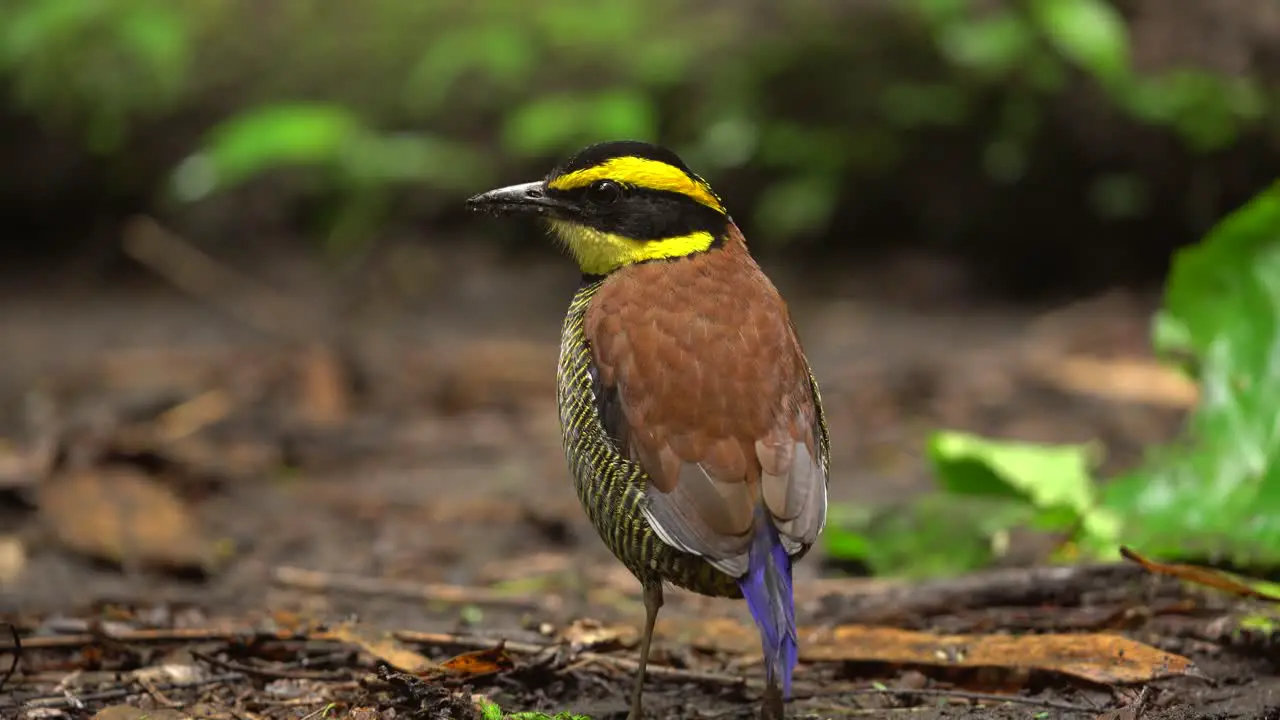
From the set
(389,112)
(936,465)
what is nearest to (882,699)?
(936,465)

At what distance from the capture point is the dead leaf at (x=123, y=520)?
525 centimetres

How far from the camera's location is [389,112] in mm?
10625

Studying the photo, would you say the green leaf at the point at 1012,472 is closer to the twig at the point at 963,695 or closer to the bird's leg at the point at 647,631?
the twig at the point at 963,695

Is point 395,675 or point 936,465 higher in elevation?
point 936,465

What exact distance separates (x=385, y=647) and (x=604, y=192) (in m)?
1.40

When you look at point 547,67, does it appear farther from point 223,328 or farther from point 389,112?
point 223,328

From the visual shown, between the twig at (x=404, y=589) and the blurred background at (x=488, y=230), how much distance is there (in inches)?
9.5

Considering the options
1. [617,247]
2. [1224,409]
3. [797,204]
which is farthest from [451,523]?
[797,204]

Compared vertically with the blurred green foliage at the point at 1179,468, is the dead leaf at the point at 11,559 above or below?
below

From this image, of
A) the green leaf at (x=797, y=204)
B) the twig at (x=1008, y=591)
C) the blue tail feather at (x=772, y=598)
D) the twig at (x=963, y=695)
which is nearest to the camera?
the blue tail feather at (x=772, y=598)

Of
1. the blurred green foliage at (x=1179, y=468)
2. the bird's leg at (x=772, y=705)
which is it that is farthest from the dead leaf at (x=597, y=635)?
the blurred green foliage at (x=1179, y=468)

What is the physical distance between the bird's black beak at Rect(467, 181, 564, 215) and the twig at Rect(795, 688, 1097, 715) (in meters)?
1.57

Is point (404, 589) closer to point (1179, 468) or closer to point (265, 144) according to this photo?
point (1179, 468)

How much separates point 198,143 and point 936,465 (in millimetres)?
7341
